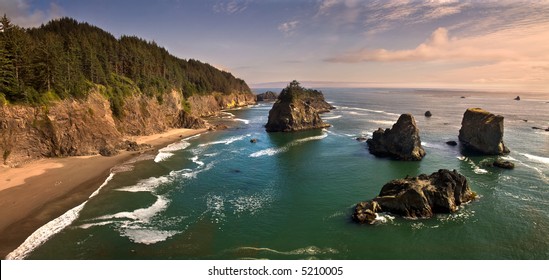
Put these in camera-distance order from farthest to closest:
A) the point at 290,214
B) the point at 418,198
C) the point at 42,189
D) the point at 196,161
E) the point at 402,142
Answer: the point at 402,142 → the point at 196,161 → the point at 42,189 → the point at 290,214 → the point at 418,198

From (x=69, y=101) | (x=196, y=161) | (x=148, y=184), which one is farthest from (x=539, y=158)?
(x=69, y=101)

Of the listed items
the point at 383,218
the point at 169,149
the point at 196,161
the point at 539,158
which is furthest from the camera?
the point at 169,149

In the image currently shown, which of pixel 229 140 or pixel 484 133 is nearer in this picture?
pixel 484 133

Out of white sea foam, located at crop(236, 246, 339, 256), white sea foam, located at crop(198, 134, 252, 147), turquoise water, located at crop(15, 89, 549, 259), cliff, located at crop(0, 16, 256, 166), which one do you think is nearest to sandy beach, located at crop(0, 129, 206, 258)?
turquoise water, located at crop(15, 89, 549, 259)

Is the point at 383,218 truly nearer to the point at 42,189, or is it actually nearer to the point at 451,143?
the point at 42,189

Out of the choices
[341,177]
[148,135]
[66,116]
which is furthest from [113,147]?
[341,177]

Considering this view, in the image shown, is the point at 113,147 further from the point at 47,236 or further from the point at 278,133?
the point at 278,133

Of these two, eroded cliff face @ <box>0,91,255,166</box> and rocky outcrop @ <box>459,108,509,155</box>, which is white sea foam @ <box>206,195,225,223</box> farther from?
rocky outcrop @ <box>459,108,509,155</box>

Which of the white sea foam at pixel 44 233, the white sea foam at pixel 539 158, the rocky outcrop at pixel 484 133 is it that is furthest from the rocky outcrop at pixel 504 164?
the white sea foam at pixel 44 233
